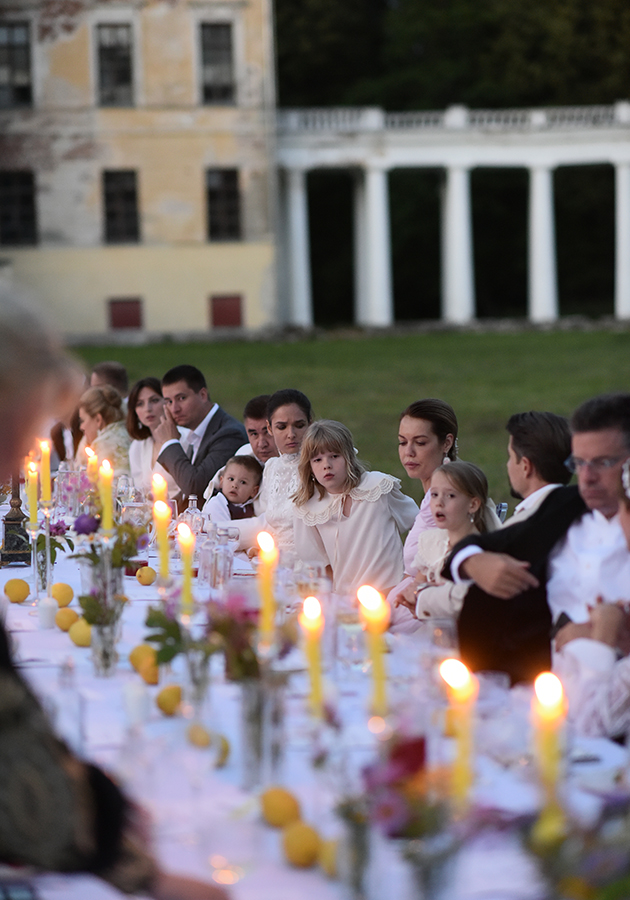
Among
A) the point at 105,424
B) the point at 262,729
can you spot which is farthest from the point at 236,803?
the point at 105,424

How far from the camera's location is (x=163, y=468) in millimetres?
7477

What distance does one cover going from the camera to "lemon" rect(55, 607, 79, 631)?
379 centimetres

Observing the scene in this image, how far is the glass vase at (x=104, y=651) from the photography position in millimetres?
3268

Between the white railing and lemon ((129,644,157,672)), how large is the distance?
32585mm

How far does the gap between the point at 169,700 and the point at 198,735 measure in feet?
1.38

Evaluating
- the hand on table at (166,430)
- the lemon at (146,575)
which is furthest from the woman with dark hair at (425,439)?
the hand on table at (166,430)

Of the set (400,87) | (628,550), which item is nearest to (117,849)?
(628,550)

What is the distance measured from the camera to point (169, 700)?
2746mm

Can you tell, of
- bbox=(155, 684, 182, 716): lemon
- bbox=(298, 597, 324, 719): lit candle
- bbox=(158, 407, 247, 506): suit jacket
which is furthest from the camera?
bbox=(158, 407, 247, 506): suit jacket

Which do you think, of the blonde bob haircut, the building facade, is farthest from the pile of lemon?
the building facade

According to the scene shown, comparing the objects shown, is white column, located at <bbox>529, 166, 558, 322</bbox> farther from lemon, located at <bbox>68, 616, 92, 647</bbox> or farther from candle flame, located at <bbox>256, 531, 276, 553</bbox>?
candle flame, located at <bbox>256, 531, 276, 553</bbox>

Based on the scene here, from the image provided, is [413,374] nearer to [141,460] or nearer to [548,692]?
[141,460]

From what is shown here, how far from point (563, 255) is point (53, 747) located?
44406mm

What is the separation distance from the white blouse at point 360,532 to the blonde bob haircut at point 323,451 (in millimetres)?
52
